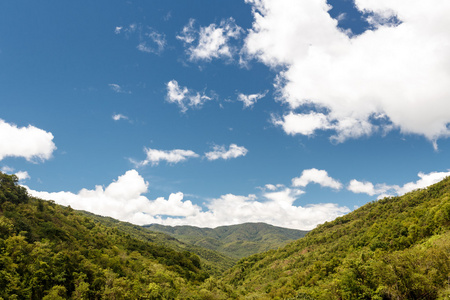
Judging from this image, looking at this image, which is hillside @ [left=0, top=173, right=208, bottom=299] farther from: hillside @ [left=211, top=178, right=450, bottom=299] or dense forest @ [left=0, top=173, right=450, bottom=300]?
hillside @ [left=211, top=178, right=450, bottom=299]

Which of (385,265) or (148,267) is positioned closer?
(385,265)

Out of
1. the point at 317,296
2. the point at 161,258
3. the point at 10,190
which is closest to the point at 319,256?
the point at 317,296

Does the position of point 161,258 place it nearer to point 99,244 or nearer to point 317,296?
point 99,244

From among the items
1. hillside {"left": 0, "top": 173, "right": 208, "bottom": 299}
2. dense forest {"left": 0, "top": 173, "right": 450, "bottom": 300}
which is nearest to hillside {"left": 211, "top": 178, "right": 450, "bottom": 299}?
dense forest {"left": 0, "top": 173, "right": 450, "bottom": 300}

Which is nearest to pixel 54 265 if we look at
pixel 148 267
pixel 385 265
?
pixel 148 267

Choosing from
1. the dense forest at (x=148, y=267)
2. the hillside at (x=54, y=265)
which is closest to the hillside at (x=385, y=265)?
the dense forest at (x=148, y=267)

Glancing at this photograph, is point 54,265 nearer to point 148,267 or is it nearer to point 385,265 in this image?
point 148,267

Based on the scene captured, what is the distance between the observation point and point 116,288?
6550 cm

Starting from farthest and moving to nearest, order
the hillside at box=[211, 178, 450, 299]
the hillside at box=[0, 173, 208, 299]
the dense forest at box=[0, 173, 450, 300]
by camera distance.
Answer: the hillside at box=[0, 173, 208, 299]
the dense forest at box=[0, 173, 450, 300]
the hillside at box=[211, 178, 450, 299]

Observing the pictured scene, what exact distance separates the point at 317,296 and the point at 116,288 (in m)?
63.4

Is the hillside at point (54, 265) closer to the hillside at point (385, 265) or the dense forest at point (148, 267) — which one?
the dense forest at point (148, 267)

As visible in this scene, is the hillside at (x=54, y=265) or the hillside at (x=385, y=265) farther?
the hillside at (x=54, y=265)

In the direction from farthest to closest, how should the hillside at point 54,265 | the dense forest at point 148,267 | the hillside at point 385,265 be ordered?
the hillside at point 54,265, the dense forest at point 148,267, the hillside at point 385,265

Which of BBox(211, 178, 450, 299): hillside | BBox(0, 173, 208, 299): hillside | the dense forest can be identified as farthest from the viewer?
BBox(0, 173, 208, 299): hillside
